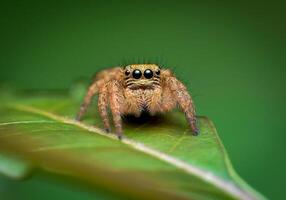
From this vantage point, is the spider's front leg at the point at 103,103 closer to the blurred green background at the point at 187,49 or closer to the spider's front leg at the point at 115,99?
the spider's front leg at the point at 115,99

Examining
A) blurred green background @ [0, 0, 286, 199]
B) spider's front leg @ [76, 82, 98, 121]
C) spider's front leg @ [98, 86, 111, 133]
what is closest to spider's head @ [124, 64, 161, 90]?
spider's front leg @ [98, 86, 111, 133]

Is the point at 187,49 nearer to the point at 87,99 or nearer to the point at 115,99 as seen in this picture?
the point at 87,99

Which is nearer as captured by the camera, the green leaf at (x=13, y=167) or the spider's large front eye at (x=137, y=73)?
the green leaf at (x=13, y=167)

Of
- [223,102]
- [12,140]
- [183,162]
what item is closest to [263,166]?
[223,102]

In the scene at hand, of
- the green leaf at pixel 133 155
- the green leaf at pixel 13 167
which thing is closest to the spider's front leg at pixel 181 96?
the green leaf at pixel 133 155

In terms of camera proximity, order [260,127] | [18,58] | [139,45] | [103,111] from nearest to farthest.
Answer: [103,111] → [260,127] → [18,58] → [139,45]

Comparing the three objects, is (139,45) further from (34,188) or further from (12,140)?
(12,140)
